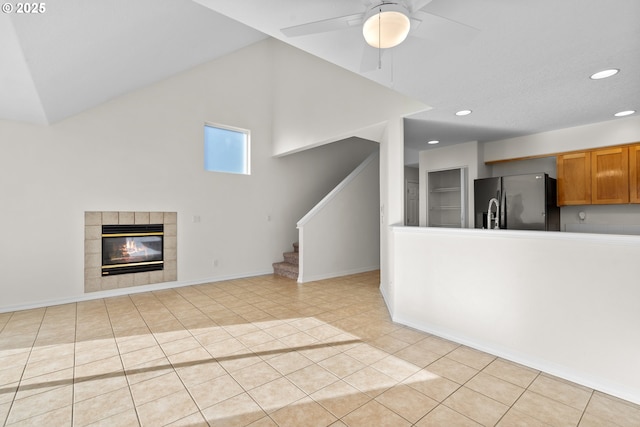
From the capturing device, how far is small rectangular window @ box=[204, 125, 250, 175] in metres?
5.85

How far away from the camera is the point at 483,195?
15.9 ft

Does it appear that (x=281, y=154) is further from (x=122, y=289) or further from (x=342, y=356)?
(x=342, y=356)

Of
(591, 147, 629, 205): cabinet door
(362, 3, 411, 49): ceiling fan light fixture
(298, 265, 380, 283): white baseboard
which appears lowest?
(298, 265, 380, 283): white baseboard

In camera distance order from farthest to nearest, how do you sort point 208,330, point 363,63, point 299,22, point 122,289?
point 122,289 → point 208,330 → point 363,63 → point 299,22

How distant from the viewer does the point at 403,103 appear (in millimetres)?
3742

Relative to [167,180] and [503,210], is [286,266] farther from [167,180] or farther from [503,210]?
[503,210]

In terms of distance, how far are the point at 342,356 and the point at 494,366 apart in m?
1.27

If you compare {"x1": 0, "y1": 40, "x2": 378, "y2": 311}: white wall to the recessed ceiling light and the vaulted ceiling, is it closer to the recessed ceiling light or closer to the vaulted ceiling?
the vaulted ceiling

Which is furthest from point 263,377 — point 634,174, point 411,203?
point 411,203

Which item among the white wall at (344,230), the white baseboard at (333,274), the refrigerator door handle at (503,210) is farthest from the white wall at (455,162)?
the white baseboard at (333,274)

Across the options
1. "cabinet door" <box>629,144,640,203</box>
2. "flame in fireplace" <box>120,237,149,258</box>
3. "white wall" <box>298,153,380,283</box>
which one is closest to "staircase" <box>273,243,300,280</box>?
"white wall" <box>298,153,380,283</box>

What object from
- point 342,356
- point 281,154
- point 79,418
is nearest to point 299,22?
point 342,356

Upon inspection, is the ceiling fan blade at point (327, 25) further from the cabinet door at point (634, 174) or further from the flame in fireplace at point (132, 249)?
the flame in fireplace at point (132, 249)

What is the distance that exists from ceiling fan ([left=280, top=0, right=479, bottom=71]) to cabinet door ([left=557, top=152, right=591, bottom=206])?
364cm
